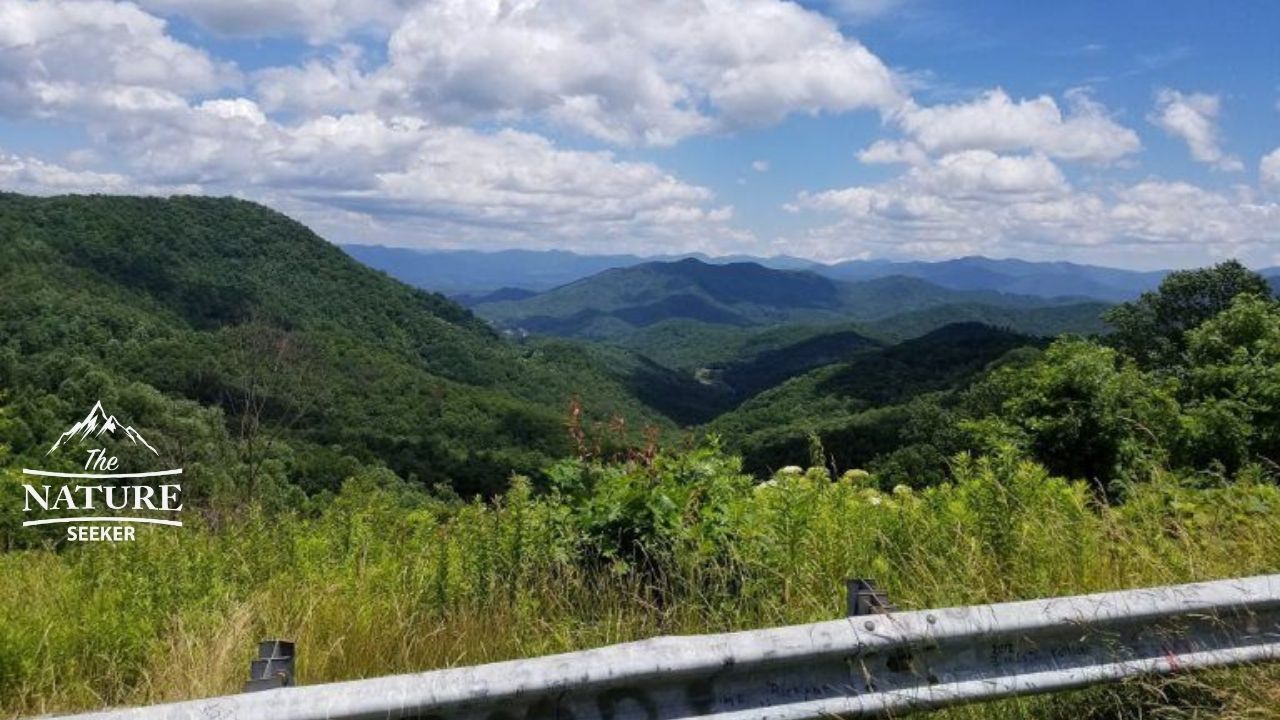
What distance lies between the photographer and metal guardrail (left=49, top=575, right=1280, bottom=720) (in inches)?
85.9

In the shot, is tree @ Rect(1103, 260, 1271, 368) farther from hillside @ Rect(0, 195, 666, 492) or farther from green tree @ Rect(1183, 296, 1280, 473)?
green tree @ Rect(1183, 296, 1280, 473)

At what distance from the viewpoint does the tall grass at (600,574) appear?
3.03 meters

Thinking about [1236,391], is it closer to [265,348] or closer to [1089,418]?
[1089,418]

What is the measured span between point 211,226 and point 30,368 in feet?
400

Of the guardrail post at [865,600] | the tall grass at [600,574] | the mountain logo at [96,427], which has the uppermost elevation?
the guardrail post at [865,600]

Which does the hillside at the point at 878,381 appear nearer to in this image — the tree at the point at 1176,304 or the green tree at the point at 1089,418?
the tree at the point at 1176,304

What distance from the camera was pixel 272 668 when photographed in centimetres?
238

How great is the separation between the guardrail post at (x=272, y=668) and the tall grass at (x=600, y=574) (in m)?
0.44

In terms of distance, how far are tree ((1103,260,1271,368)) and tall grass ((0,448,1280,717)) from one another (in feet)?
130

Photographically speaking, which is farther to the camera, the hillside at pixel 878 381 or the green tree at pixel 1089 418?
the hillside at pixel 878 381

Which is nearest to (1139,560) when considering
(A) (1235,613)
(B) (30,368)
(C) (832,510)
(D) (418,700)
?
(A) (1235,613)

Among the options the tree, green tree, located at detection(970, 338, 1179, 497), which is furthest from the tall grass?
the tree

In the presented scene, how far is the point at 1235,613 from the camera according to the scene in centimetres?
272

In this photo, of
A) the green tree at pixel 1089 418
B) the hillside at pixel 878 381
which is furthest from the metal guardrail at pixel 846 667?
the hillside at pixel 878 381
